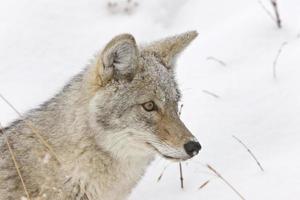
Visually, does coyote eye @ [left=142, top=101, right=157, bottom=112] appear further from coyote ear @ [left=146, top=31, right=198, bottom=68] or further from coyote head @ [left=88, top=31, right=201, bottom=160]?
coyote ear @ [left=146, top=31, right=198, bottom=68]

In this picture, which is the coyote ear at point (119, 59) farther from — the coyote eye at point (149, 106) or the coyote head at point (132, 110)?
the coyote eye at point (149, 106)

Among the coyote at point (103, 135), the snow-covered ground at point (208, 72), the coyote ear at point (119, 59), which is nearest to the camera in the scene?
the coyote ear at point (119, 59)

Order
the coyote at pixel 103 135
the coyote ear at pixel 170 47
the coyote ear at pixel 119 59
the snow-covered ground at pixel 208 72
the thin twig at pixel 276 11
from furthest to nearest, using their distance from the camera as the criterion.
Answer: the thin twig at pixel 276 11, the snow-covered ground at pixel 208 72, the coyote ear at pixel 170 47, the coyote at pixel 103 135, the coyote ear at pixel 119 59

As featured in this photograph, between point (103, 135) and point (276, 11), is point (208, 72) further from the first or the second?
point (103, 135)

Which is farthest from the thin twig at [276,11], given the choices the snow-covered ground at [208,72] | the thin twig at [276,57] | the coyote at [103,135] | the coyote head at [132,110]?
the coyote head at [132,110]

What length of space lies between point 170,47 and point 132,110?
724mm

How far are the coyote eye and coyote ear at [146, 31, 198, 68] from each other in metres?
0.47

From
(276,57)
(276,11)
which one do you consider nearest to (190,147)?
(276,57)

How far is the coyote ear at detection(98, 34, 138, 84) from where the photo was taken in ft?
15.5

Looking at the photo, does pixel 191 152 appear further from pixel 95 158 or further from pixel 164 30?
pixel 164 30

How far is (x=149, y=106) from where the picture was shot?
4887mm

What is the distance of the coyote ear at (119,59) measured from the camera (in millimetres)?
4723

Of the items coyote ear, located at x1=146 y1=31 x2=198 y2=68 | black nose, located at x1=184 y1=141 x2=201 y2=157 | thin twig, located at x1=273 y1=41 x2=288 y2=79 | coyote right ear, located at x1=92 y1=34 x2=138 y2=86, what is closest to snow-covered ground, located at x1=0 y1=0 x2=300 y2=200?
thin twig, located at x1=273 y1=41 x2=288 y2=79

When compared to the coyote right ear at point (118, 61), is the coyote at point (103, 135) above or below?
below
